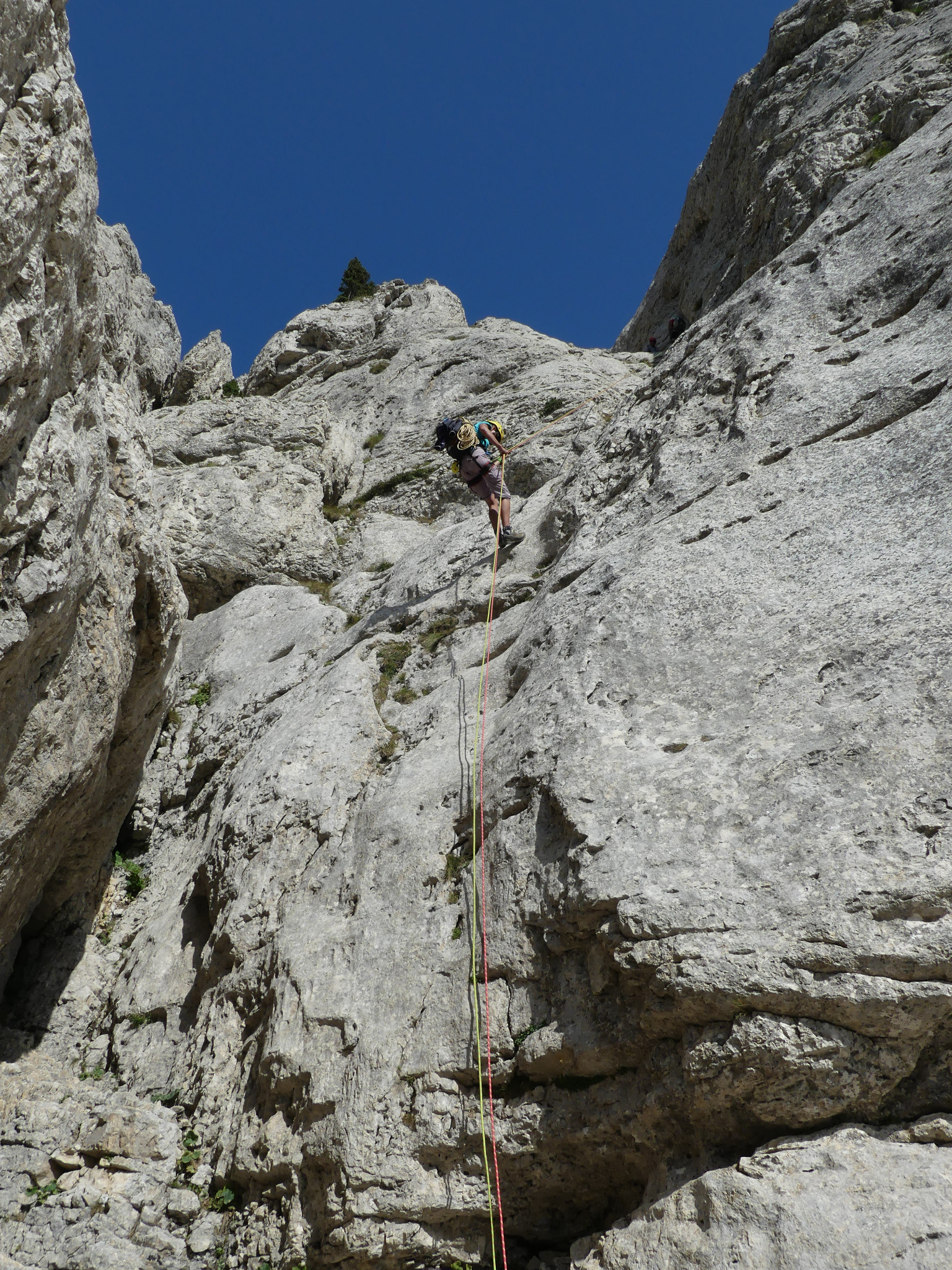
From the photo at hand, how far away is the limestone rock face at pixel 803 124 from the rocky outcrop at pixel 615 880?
3751 mm

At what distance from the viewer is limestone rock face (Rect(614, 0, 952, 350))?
17.8 metres

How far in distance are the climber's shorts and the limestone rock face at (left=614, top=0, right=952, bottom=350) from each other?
801 cm

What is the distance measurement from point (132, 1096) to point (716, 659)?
7.60 meters

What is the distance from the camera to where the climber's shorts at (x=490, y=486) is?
14.9 metres

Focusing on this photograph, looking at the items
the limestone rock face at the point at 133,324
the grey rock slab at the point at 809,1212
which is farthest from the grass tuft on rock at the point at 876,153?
the grey rock slab at the point at 809,1212

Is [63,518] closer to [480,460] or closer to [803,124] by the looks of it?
[480,460]

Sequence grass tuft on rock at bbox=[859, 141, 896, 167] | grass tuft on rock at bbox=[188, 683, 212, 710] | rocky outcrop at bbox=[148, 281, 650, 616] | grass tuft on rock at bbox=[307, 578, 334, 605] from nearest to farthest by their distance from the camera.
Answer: grass tuft on rock at bbox=[188, 683, 212, 710], grass tuft on rock at bbox=[859, 141, 896, 167], grass tuft on rock at bbox=[307, 578, 334, 605], rocky outcrop at bbox=[148, 281, 650, 616]

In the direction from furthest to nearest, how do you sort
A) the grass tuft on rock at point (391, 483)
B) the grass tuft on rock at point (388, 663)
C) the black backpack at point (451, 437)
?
the grass tuft on rock at point (391, 483)
the black backpack at point (451, 437)
the grass tuft on rock at point (388, 663)

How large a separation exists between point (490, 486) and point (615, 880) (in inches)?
360

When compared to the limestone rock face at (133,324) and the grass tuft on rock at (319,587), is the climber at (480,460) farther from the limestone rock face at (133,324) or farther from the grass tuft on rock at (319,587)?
the limestone rock face at (133,324)

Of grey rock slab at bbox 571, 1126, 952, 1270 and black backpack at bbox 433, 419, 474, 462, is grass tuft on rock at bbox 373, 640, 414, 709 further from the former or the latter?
grey rock slab at bbox 571, 1126, 952, 1270

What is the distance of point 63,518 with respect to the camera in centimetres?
803

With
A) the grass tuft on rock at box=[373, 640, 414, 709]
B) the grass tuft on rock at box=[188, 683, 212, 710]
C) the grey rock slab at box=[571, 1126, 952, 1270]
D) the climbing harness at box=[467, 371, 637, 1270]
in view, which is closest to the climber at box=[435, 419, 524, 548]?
the grass tuft on rock at box=[373, 640, 414, 709]

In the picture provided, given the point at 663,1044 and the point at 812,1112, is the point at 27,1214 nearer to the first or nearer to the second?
the point at 663,1044
